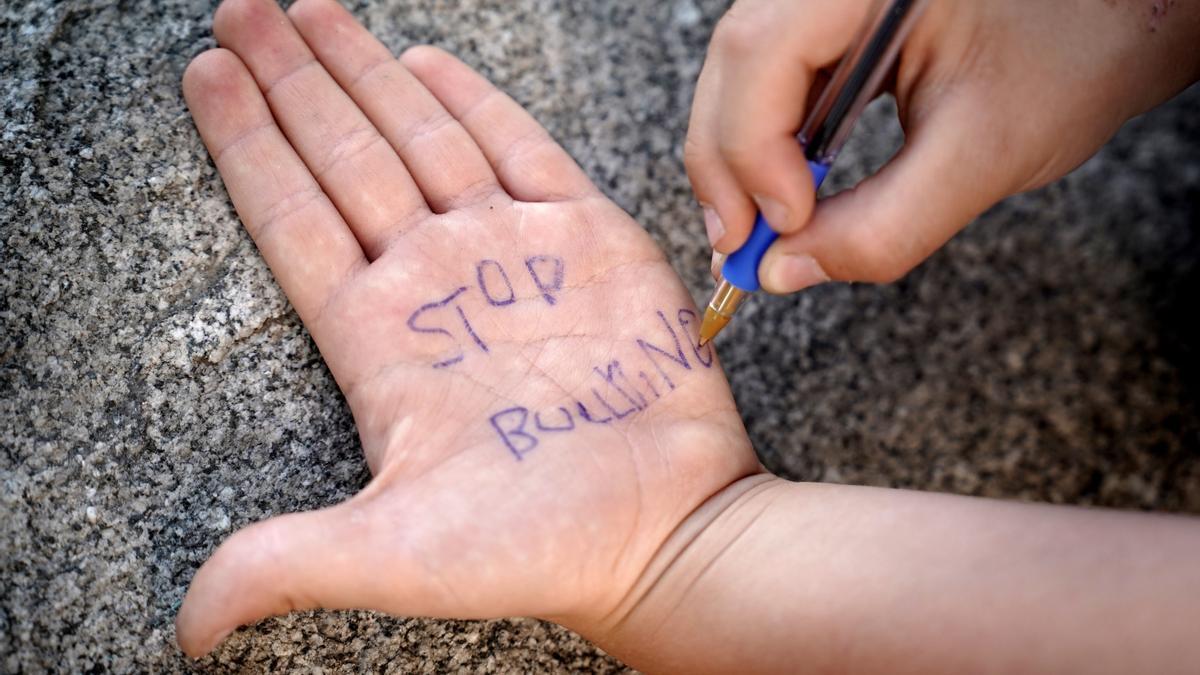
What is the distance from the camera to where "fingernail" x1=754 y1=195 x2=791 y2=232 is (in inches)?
40.8

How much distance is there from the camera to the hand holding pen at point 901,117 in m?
1.01

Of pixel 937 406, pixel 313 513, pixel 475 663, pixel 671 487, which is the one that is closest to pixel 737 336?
pixel 937 406

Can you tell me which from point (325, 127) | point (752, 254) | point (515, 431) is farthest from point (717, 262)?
point (325, 127)

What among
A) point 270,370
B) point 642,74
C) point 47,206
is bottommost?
point 270,370

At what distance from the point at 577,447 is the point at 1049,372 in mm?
907

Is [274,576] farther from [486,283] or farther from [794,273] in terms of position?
[794,273]

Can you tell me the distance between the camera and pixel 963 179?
3.50 ft

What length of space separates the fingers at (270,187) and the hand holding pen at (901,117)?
46 cm

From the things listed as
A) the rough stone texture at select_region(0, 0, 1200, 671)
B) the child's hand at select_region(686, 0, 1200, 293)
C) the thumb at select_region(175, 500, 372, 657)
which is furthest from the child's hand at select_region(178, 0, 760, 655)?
the child's hand at select_region(686, 0, 1200, 293)

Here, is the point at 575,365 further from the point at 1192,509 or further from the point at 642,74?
the point at 1192,509

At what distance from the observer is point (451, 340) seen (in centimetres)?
113

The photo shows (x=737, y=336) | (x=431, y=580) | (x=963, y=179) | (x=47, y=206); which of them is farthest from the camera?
(x=737, y=336)

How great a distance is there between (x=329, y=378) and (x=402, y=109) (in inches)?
15.2

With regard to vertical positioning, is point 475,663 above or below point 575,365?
below
